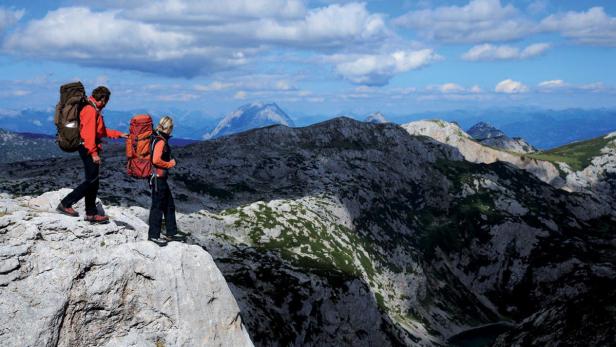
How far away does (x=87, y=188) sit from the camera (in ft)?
69.5

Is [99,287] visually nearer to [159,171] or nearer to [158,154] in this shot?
[159,171]

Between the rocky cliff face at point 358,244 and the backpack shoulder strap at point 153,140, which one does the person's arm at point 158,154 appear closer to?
the backpack shoulder strap at point 153,140

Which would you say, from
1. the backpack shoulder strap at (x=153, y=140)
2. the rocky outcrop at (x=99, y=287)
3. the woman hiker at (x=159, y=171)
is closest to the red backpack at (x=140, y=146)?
the backpack shoulder strap at (x=153, y=140)

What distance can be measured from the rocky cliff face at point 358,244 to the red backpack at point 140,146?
4214cm

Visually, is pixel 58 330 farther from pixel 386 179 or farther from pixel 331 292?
pixel 386 179

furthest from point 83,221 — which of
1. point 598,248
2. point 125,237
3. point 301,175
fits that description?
point 598,248

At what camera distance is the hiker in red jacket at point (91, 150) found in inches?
811

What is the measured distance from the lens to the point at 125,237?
21719 mm

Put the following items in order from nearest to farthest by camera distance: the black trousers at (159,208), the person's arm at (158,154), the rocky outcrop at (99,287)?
the rocky outcrop at (99,287), the person's arm at (158,154), the black trousers at (159,208)

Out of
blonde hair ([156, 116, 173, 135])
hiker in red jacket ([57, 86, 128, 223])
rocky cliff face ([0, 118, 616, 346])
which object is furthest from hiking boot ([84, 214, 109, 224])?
rocky cliff face ([0, 118, 616, 346])

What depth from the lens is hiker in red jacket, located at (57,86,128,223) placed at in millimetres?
20594

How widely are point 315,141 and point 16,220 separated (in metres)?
162

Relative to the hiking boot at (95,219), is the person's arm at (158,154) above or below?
above

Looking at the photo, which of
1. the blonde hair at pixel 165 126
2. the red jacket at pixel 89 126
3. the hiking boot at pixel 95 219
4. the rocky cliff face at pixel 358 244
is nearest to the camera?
the red jacket at pixel 89 126
